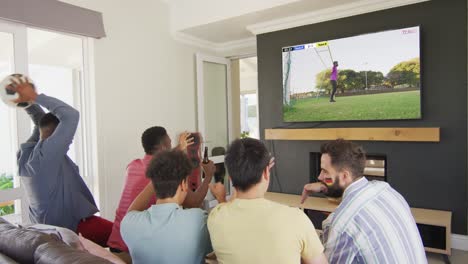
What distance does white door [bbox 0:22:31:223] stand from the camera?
280 cm

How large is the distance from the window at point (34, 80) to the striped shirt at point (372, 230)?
2763mm

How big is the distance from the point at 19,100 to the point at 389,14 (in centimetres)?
330

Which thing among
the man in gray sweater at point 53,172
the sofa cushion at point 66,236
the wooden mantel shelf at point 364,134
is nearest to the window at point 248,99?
the wooden mantel shelf at point 364,134

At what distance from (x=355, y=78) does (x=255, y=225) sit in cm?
272

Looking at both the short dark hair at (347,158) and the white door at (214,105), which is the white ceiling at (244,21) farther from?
the short dark hair at (347,158)

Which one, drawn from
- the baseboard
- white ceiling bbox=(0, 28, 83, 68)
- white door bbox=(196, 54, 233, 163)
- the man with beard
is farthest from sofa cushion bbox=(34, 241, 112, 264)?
white door bbox=(196, 54, 233, 163)

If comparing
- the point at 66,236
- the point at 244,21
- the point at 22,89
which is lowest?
the point at 66,236

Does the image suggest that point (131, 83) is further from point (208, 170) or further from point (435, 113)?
point (435, 113)

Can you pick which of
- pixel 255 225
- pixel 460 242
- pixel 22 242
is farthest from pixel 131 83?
pixel 460 242

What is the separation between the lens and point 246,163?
1.21 m

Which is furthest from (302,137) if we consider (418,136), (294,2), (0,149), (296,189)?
(0,149)

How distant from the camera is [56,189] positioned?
189 cm

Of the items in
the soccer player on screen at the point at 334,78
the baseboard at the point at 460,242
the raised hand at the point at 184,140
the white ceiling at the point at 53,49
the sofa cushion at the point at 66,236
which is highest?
the white ceiling at the point at 53,49

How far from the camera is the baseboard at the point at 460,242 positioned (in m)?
3.02
